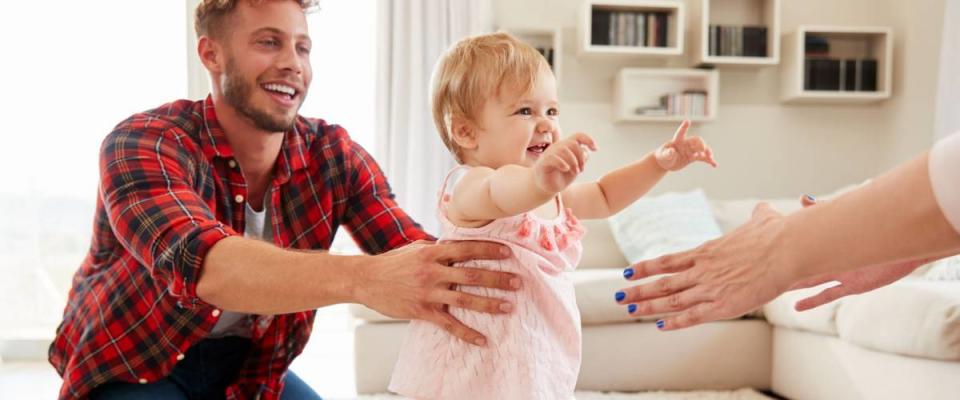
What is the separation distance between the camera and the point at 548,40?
458 cm

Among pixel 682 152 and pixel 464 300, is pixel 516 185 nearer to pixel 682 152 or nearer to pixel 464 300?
pixel 464 300

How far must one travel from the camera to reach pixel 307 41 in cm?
185

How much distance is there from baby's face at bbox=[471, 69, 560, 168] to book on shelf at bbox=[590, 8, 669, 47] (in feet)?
10.7

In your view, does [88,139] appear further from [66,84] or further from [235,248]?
[235,248]

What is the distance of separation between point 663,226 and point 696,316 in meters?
2.78

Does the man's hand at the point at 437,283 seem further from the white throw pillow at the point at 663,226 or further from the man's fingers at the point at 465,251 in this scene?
the white throw pillow at the point at 663,226

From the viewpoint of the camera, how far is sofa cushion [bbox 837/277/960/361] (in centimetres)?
225

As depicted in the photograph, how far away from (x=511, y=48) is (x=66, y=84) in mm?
3743

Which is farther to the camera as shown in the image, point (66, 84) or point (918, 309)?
point (66, 84)

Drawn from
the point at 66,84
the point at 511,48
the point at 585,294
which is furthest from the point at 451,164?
the point at 511,48

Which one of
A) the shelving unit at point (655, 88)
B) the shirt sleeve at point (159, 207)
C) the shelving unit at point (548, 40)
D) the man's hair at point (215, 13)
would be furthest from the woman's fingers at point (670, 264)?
the shelving unit at point (655, 88)

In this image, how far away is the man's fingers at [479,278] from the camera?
1.18 m

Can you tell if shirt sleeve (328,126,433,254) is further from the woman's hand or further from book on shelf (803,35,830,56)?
book on shelf (803,35,830,56)

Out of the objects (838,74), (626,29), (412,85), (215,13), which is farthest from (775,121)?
(215,13)
